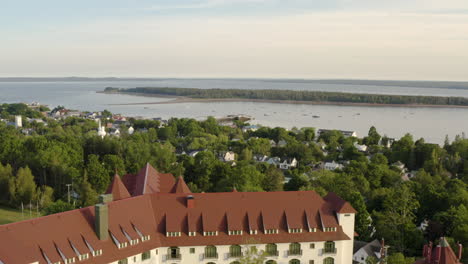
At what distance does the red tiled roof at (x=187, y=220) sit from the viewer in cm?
2944

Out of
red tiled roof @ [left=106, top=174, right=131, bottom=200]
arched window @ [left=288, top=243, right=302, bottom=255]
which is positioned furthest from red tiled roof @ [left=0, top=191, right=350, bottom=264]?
red tiled roof @ [left=106, top=174, right=131, bottom=200]

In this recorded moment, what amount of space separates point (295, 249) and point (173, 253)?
906cm

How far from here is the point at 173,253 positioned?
3303 centimetres

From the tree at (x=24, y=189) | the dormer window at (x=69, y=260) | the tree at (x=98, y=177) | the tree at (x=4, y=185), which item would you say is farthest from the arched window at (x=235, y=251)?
the tree at (x=4, y=185)

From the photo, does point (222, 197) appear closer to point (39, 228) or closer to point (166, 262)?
point (166, 262)

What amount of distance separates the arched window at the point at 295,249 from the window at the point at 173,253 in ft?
27.0

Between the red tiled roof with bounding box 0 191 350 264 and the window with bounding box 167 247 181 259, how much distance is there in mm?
516

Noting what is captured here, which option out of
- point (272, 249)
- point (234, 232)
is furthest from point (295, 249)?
point (234, 232)

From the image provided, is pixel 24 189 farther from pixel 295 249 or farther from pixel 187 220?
pixel 295 249

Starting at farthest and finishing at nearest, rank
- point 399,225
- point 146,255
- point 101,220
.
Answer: point 399,225
point 146,255
point 101,220

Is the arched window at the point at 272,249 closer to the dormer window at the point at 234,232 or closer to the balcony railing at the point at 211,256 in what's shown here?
the dormer window at the point at 234,232

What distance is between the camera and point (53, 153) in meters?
60.3

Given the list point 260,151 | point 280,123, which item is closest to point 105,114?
point 280,123

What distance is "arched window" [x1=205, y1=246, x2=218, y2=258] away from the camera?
3319 cm
